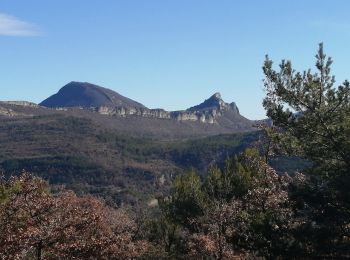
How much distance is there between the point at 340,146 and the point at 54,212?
1144 centimetres

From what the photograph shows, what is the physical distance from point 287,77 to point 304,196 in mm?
4636

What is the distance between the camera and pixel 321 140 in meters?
18.7

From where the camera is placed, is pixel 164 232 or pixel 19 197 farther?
pixel 164 232

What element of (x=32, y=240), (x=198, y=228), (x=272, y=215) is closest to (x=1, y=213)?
(x=32, y=240)

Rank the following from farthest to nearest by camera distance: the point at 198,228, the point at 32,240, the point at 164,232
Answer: the point at 164,232 → the point at 198,228 → the point at 32,240

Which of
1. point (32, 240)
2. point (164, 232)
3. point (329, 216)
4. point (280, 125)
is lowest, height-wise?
point (164, 232)

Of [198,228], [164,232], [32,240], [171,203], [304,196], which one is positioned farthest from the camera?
[164,232]

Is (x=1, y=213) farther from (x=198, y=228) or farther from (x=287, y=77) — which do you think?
(x=198, y=228)

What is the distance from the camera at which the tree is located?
18188mm

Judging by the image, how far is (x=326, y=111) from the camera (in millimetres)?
18281

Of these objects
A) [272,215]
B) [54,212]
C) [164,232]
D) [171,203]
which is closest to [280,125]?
[272,215]

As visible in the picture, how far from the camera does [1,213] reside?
2047 centimetres

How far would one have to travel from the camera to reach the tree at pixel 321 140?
59.7 feet

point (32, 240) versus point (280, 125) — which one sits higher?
point (280, 125)
